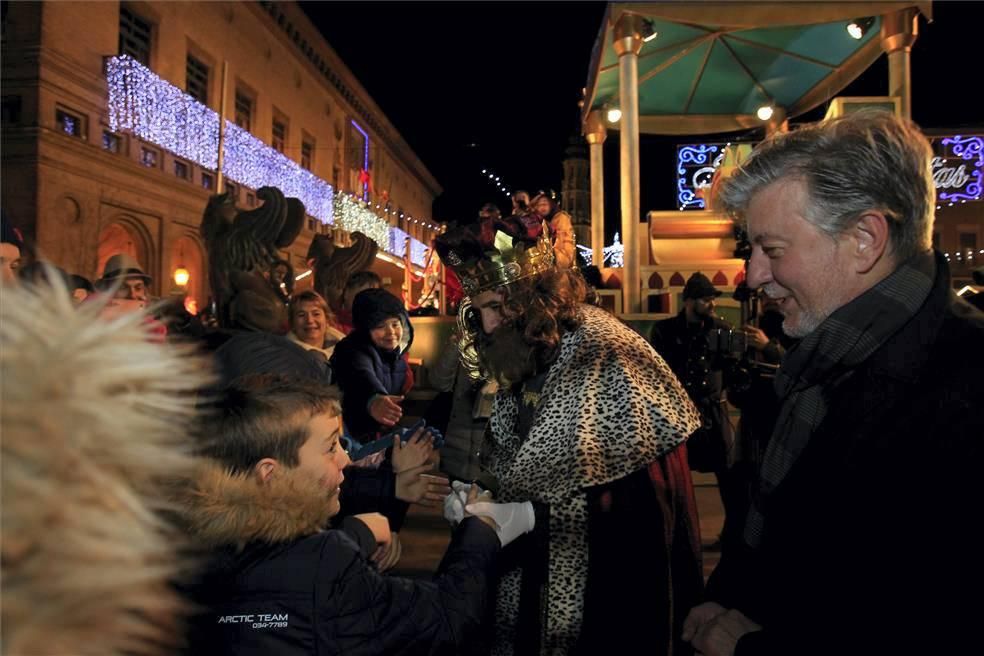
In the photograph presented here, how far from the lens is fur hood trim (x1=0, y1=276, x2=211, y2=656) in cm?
42

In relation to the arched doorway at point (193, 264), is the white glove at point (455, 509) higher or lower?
lower

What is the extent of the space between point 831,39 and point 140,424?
11440mm

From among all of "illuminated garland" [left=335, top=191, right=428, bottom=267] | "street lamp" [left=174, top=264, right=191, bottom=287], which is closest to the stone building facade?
"street lamp" [left=174, top=264, right=191, bottom=287]

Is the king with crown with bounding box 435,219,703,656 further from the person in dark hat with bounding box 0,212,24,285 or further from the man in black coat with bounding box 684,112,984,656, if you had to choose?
the person in dark hat with bounding box 0,212,24,285

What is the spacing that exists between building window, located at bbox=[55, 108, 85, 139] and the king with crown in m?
16.5

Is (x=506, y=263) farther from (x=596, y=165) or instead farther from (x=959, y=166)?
(x=959, y=166)

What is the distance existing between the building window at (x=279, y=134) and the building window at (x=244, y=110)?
2415 millimetres

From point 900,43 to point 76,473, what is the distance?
970cm

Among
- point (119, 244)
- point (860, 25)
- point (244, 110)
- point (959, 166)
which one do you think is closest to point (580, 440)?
point (860, 25)

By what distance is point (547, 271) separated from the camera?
2.36 meters

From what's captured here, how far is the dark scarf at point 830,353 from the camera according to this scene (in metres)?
1.21

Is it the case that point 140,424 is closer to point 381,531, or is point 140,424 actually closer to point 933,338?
point 933,338

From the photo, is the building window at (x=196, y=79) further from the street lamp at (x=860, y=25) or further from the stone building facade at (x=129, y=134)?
the street lamp at (x=860, y=25)

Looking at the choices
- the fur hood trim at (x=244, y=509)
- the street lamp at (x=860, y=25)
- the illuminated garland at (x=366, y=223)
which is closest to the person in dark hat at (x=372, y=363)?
the fur hood trim at (x=244, y=509)
